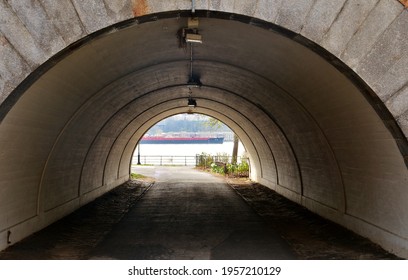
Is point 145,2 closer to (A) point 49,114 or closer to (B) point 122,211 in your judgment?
(A) point 49,114

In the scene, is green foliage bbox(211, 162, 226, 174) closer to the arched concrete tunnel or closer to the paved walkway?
the paved walkway

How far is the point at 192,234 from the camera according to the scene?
9609mm

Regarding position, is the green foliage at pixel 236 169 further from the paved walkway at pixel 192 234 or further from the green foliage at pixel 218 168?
the paved walkway at pixel 192 234

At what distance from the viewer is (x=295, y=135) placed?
12.1 metres

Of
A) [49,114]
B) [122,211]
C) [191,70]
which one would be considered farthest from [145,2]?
[122,211]

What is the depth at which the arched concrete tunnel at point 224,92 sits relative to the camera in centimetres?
647

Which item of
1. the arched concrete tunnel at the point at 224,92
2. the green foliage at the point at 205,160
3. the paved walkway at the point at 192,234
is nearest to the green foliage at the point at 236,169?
the green foliage at the point at 205,160

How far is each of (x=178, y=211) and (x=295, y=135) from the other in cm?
402

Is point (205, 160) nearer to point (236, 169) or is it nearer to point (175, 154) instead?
point (236, 169)

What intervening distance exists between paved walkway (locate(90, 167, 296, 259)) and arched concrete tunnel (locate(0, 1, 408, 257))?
5.43 ft

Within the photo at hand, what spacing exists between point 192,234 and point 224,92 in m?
5.69

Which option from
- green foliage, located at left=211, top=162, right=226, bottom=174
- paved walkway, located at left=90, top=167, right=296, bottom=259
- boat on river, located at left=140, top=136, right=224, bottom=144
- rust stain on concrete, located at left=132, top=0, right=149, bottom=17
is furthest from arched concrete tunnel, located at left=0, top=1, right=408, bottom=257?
boat on river, located at left=140, top=136, right=224, bottom=144

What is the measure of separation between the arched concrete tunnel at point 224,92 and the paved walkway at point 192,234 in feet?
5.43

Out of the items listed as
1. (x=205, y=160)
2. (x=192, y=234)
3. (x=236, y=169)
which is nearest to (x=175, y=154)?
(x=205, y=160)
